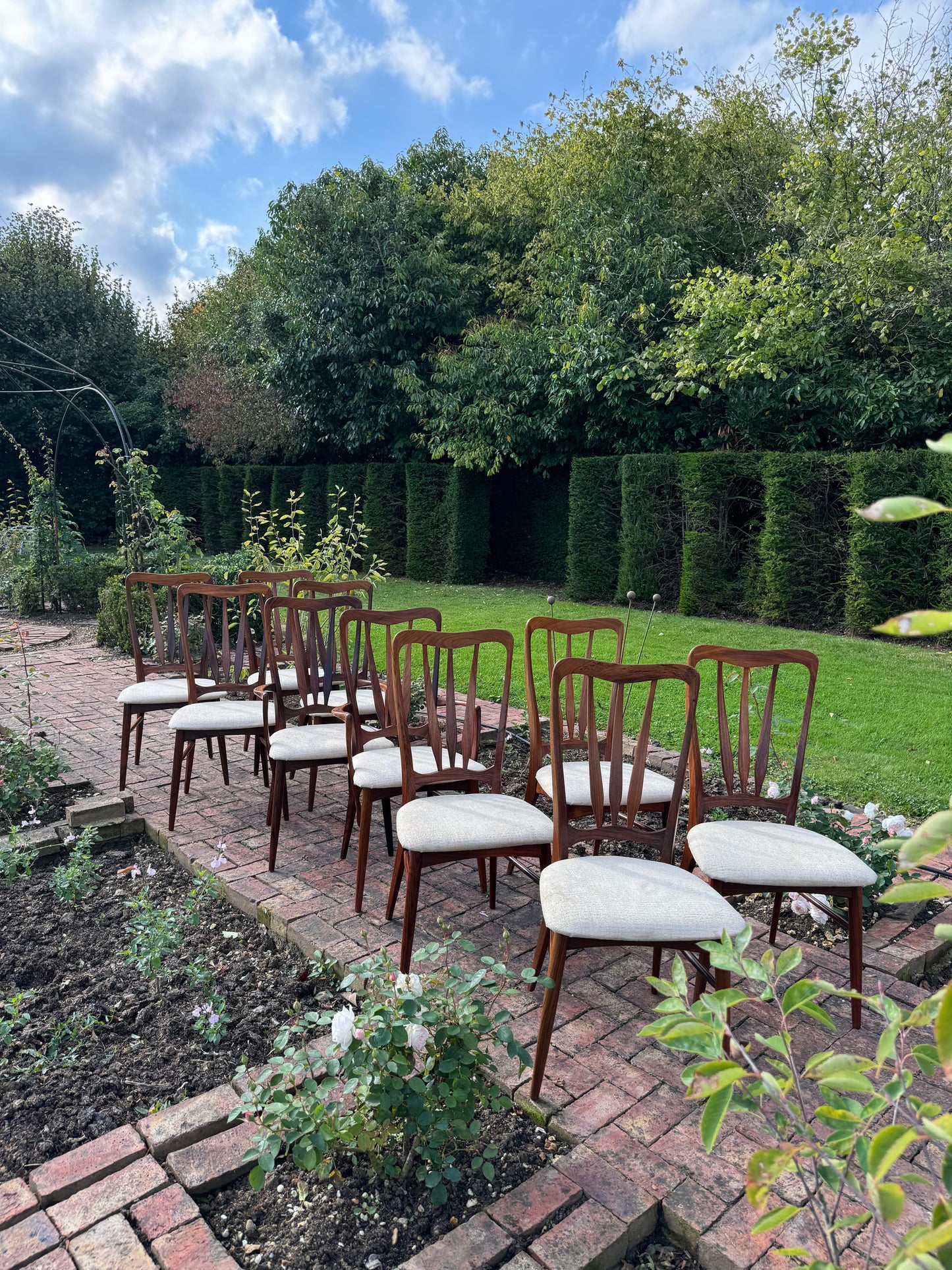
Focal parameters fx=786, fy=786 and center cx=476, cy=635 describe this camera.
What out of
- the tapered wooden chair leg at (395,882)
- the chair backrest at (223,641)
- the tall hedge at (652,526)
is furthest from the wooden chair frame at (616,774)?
the tall hedge at (652,526)

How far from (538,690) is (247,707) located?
8.89 ft

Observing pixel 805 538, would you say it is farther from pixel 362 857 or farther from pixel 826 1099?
pixel 826 1099

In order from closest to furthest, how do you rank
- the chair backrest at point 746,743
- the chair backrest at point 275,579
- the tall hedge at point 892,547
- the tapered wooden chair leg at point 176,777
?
the chair backrest at point 746,743 → the tapered wooden chair leg at point 176,777 → the chair backrest at point 275,579 → the tall hedge at point 892,547

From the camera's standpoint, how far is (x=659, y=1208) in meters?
1.71

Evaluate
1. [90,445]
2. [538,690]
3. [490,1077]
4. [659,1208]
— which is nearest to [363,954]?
[490,1077]

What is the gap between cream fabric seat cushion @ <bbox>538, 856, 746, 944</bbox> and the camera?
6.36 ft

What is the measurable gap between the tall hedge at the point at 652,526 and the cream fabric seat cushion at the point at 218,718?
8111 millimetres

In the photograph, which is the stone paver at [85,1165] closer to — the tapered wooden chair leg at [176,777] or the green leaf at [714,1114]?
the green leaf at [714,1114]

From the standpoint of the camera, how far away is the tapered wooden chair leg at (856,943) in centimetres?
231

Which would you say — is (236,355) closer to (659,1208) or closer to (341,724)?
(341,724)

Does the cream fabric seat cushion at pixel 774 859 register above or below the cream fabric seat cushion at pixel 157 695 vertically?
below

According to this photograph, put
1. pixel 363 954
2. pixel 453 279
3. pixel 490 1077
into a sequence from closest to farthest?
pixel 490 1077 < pixel 363 954 < pixel 453 279

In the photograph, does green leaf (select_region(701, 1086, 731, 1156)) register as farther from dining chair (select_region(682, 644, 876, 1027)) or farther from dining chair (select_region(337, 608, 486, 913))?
dining chair (select_region(337, 608, 486, 913))

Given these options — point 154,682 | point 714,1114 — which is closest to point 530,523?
point 154,682
